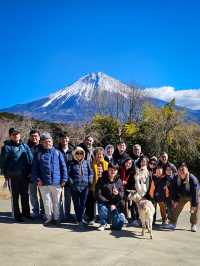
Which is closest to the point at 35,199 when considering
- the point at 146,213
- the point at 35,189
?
the point at 35,189

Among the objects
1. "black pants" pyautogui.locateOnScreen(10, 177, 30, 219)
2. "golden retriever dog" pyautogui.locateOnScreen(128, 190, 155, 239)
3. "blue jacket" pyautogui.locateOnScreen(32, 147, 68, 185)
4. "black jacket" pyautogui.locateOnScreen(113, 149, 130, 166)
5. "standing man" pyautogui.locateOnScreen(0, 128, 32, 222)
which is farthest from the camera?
"black jacket" pyautogui.locateOnScreen(113, 149, 130, 166)

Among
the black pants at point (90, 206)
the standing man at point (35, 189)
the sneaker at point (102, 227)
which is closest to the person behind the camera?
the sneaker at point (102, 227)

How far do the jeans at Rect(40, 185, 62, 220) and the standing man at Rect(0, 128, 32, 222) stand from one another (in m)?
0.47

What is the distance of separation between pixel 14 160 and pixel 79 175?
4.22 feet

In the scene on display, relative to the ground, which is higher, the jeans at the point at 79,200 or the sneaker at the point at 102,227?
the jeans at the point at 79,200

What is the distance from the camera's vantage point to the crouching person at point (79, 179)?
30.0 ft

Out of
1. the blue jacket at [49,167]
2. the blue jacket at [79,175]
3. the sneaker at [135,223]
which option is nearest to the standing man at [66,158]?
the blue jacket at [79,175]

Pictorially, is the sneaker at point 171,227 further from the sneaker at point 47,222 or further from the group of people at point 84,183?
the sneaker at point 47,222

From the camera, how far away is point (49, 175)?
8875mm

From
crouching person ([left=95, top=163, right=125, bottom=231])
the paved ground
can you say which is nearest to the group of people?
crouching person ([left=95, top=163, right=125, bottom=231])

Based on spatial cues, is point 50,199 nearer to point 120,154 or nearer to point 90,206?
point 90,206

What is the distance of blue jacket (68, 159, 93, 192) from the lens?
360 inches

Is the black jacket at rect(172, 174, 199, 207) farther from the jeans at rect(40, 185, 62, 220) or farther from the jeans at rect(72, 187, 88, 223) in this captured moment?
the jeans at rect(40, 185, 62, 220)

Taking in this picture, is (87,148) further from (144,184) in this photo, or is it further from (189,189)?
(189,189)
